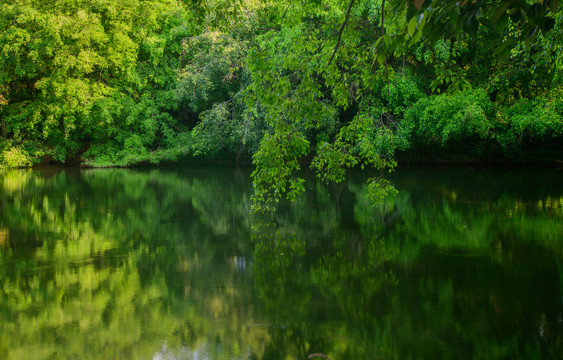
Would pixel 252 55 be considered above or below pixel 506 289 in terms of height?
above

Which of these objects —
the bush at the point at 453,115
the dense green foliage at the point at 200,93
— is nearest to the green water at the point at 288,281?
the dense green foliage at the point at 200,93

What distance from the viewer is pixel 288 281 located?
618 cm

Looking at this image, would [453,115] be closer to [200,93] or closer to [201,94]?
[201,94]

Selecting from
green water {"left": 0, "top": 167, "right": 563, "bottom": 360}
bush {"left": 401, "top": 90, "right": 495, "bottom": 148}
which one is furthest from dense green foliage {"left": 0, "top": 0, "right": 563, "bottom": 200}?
green water {"left": 0, "top": 167, "right": 563, "bottom": 360}

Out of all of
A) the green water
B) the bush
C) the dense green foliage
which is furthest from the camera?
the dense green foliage

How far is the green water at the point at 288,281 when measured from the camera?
445 cm

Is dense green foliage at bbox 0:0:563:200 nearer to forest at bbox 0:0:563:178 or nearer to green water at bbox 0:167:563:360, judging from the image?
forest at bbox 0:0:563:178

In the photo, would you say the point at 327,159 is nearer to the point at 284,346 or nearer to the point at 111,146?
the point at 284,346

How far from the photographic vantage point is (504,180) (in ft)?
52.7

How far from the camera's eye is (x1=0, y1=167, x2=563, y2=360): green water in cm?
445

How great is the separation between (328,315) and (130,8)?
77.4 feet

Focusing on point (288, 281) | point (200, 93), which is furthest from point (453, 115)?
point (288, 281)

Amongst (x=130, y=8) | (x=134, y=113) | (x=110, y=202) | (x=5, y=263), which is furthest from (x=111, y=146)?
(x=5, y=263)

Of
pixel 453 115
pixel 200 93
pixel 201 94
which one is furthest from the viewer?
pixel 200 93
